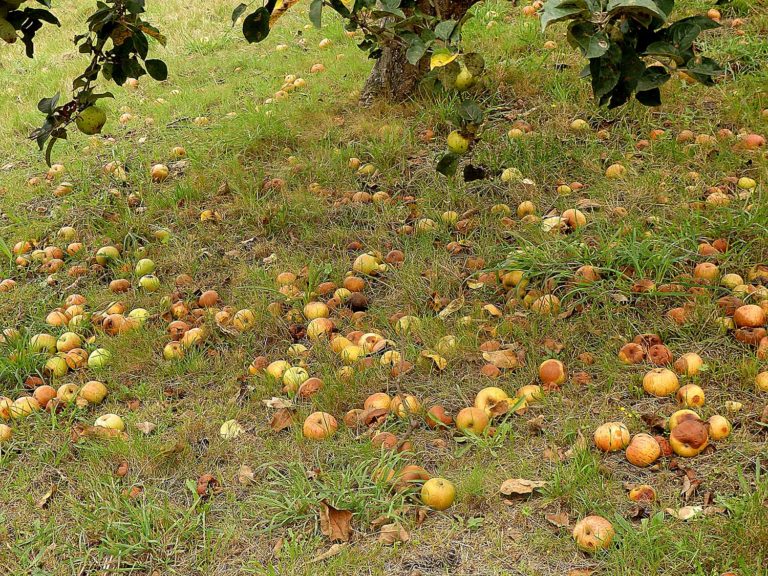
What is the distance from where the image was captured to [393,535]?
2.27 metres

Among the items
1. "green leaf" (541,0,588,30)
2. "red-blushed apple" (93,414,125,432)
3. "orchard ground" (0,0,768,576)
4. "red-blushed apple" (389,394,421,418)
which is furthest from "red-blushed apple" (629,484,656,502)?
"red-blushed apple" (93,414,125,432)

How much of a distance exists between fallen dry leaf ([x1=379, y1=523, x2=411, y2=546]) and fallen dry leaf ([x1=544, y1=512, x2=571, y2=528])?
1.35 feet

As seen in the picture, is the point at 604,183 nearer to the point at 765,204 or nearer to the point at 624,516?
the point at 765,204

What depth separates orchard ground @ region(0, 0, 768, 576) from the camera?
2295 mm

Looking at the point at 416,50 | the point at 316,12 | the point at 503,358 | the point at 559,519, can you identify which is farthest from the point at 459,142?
the point at 559,519

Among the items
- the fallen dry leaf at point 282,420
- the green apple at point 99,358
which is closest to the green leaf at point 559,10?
the fallen dry leaf at point 282,420

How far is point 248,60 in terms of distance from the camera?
6.69 meters

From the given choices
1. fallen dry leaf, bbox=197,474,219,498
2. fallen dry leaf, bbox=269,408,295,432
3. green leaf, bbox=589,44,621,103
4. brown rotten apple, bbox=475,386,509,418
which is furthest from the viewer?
fallen dry leaf, bbox=269,408,295,432

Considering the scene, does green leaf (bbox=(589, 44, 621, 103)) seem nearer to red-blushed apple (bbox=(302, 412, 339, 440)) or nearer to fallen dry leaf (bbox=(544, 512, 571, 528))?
fallen dry leaf (bbox=(544, 512, 571, 528))

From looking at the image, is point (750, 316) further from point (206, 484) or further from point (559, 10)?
point (206, 484)

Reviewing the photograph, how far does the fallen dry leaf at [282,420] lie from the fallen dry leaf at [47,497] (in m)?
0.76

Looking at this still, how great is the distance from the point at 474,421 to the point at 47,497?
1456mm

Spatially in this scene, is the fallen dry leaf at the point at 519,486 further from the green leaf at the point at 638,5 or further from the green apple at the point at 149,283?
the green apple at the point at 149,283

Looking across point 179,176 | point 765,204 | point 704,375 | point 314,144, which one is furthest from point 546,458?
point 179,176
